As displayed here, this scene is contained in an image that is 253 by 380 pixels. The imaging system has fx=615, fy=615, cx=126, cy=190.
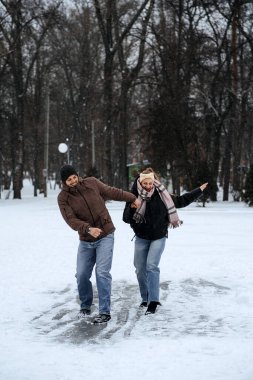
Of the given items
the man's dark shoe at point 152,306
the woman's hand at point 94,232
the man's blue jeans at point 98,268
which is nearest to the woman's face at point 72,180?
the woman's hand at point 94,232

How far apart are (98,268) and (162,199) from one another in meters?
1.10

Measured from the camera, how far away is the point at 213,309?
714cm

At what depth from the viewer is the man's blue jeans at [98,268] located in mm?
6719

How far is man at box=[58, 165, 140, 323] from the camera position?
6699mm

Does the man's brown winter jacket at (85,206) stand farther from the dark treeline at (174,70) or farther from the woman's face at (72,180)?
the dark treeline at (174,70)

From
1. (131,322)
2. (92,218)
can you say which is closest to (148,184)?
(92,218)

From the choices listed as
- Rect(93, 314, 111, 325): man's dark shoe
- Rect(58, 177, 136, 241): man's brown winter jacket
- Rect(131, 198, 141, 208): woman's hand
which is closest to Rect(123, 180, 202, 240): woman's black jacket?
Rect(131, 198, 141, 208): woman's hand

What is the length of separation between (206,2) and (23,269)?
26.5 m

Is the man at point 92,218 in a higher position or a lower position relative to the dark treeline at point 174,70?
lower

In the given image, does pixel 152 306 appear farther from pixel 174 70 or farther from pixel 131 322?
pixel 174 70

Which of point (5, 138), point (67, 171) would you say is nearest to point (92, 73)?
point (5, 138)

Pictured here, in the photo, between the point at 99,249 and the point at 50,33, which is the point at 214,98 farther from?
the point at 99,249

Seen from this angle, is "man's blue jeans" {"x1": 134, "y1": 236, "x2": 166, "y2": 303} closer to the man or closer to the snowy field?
the snowy field

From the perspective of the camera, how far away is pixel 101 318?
661cm
